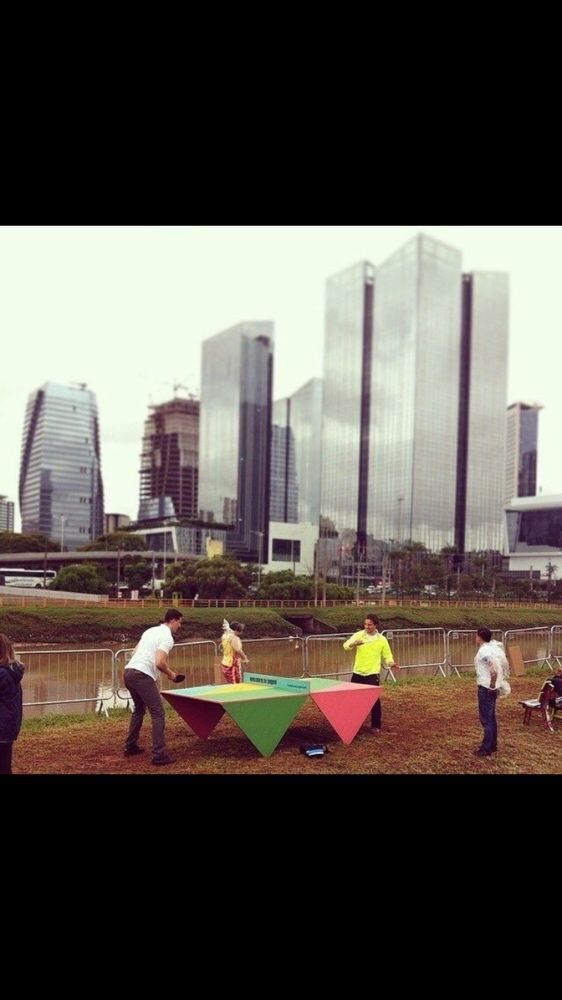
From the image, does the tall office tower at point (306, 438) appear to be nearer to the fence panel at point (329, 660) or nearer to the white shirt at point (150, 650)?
the fence panel at point (329, 660)

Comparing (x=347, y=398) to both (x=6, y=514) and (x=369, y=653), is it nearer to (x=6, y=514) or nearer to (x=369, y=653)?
(x=6, y=514)

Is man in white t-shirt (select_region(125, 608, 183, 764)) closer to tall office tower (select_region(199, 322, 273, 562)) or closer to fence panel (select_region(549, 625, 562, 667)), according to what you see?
fence panel (select_region(549, 625, 562, 667))

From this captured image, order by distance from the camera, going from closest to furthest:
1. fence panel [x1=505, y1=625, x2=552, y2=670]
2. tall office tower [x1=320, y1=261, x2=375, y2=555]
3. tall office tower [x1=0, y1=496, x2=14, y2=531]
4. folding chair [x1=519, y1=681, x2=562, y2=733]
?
folding chair [x1=519, y1=681, x2=562, y2=733], fence panel [x1=505, y1=625, x2=552, y2=670], tall office tower [x1=0, y1=496, x2=14, y2=531], tall office tower [x1=320, y1=261, x2=375, y2=555]

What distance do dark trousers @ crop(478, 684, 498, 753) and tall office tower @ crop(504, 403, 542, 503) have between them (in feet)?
341

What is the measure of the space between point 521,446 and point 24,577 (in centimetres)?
9274

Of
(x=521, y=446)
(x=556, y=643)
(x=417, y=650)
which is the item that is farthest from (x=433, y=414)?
(x=417, y=650)

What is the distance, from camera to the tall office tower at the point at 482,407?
90188 millimetres

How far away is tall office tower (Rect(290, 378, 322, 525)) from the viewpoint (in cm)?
13662

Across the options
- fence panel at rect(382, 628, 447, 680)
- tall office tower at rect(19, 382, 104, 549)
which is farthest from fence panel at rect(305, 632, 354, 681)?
tall office tower at rect(19, 382, 104, 549)
